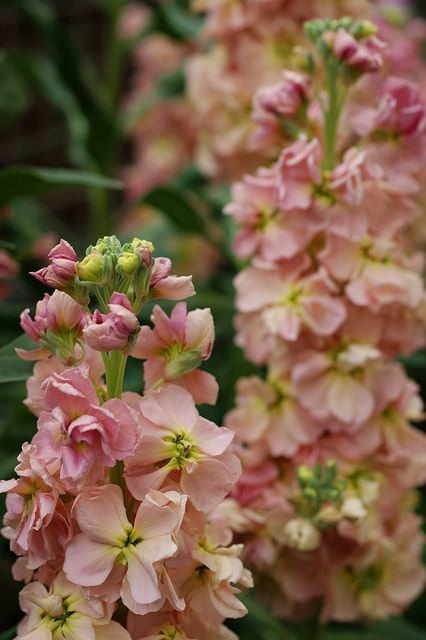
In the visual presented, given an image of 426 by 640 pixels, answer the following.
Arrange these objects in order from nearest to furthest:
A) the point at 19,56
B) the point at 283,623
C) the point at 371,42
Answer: the point at 371,42 < the point at 283,623 < the point at 19,56

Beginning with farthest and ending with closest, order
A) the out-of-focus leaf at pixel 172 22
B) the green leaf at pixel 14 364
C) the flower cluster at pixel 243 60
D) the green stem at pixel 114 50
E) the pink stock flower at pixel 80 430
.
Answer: the green stem at pixel 114 50 < the out-of-focus leaf at pixel 172 22 < the flower cluster at pixel 243 60 < the green leaf at pixel 14 364 < the pink stock flower at pixel 80 430

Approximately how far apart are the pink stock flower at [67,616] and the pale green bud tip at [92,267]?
5.8 inches

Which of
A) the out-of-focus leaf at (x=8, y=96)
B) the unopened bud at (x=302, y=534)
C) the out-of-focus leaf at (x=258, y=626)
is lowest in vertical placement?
the out-of-focus leaf at (x=258, y=626)

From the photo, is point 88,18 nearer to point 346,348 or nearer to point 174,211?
point 174,211

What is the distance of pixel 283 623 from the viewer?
0.83 metres

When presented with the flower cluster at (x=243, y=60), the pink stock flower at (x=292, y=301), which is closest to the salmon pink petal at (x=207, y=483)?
the pink stock flower at (x=292, y=301)

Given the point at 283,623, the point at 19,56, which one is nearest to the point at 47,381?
the point at 283,623

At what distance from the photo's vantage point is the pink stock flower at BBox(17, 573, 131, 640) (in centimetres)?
45

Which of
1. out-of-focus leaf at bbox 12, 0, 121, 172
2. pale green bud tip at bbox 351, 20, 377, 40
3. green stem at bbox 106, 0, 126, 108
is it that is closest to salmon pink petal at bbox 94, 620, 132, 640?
pale green bud tip at bbox 351, 20, 377, 40

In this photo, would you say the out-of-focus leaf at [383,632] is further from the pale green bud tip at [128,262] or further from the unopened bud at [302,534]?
the pale green bud tip at [128,262]

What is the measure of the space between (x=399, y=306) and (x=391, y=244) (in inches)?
1.8

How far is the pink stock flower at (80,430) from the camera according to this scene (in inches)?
17.0

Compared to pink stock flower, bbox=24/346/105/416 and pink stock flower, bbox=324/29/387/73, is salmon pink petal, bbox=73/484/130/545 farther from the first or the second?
pink stock flower, bbox=324/29/387/73

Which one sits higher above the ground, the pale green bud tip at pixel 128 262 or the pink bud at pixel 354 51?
the pink bud at pixel 354 51
